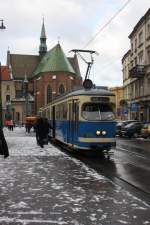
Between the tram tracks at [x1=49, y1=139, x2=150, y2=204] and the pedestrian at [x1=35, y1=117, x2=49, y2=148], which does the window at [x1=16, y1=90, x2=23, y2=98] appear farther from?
the tram tracks at [x1=49, y1=139, x2=150, y2=204]

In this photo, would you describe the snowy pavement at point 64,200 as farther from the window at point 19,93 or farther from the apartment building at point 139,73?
the window at point 19,93

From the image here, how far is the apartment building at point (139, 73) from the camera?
185ft

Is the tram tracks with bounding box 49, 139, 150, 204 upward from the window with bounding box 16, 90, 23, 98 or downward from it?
downward

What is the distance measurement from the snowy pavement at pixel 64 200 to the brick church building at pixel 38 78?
247 ft

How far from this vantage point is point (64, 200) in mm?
8984

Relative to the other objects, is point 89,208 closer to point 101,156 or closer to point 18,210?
point 18,210

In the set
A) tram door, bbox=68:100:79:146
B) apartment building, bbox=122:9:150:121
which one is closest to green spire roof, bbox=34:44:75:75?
apartment building, bbox=122:9:150:121

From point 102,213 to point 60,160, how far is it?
30.4ft

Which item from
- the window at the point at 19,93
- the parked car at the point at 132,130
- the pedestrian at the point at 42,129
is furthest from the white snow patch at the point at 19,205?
the window at the point at 19,93

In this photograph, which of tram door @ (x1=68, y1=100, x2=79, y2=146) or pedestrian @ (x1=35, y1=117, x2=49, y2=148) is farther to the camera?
pedestrian @ (x1=35, y1=117, x2=49, y2=148)

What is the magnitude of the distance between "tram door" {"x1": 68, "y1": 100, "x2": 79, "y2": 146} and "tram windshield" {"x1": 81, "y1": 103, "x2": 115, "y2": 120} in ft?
1.77

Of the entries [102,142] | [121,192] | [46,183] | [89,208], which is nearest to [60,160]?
[102,142]

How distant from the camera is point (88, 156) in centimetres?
2012

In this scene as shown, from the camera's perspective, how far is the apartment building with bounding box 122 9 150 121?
56.5m
